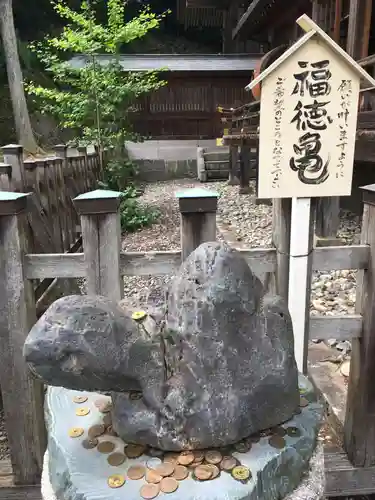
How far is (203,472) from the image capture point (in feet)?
4.60

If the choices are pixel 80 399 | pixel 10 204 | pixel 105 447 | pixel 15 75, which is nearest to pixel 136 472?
pixel 105 447

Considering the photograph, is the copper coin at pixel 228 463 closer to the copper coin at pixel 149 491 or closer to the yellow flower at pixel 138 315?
the copper coin at pixel 149 491

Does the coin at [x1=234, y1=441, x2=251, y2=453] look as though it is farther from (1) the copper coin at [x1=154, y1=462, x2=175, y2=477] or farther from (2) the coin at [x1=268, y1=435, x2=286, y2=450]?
(1) the copper coin at [x1=154, y1=462, x2=175, y2=477]

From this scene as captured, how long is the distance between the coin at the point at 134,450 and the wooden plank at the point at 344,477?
145cm

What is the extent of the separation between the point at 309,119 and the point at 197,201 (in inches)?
25.1

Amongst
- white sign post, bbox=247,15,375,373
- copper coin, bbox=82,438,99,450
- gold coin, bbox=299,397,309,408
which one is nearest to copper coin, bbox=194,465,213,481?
copper coin, bbox=82,438,99,450

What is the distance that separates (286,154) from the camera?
2.08m

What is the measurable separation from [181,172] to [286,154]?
11.9 meters

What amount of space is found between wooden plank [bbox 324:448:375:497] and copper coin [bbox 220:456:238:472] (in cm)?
132

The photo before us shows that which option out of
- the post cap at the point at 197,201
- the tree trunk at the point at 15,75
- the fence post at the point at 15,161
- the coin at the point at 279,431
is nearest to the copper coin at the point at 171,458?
the coin at the point at 279,431

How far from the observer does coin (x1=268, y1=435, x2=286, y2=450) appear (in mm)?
1501

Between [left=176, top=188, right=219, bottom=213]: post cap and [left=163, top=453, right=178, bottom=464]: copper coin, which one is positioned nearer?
[left=163, top=453, right=178, bottom=464]: copper coin

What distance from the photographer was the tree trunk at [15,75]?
11.9m

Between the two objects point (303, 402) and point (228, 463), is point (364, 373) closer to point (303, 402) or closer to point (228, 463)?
point (303, 402)
